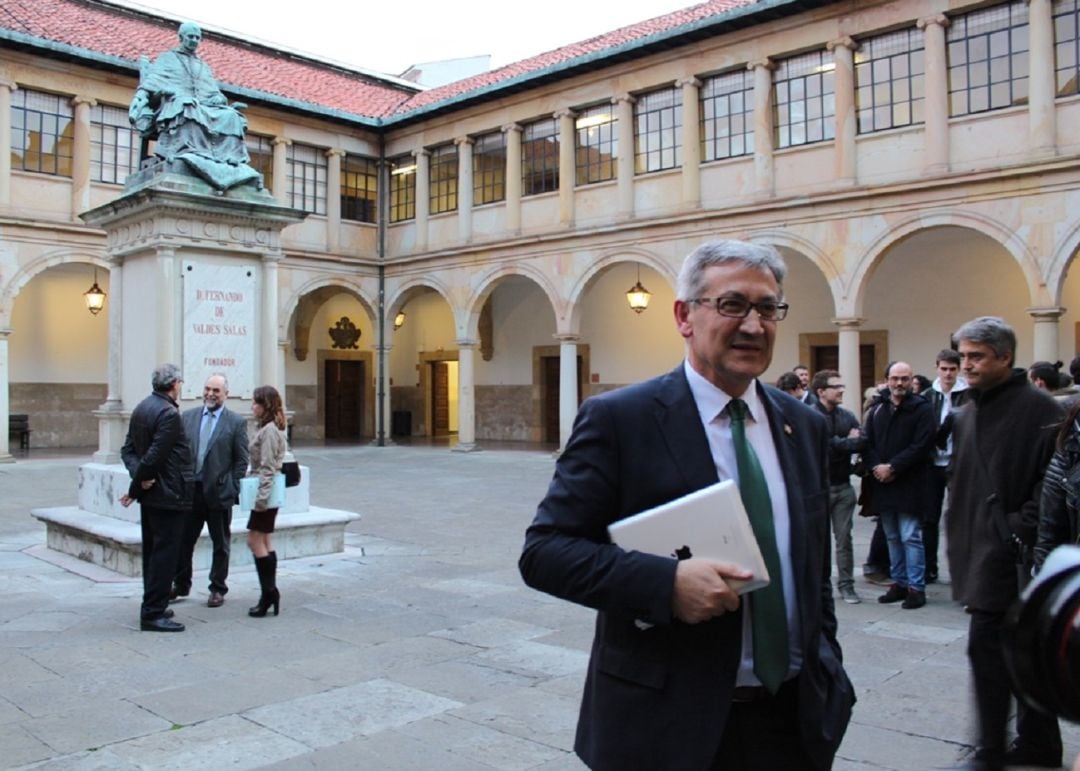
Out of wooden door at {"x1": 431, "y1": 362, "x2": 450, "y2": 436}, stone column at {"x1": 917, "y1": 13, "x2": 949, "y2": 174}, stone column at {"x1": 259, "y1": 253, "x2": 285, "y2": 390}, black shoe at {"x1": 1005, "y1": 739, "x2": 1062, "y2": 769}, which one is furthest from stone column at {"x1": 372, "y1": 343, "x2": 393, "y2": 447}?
black shoe at {"x1": 1005, "y1": 739, "x2": 1062, "y2": 769}

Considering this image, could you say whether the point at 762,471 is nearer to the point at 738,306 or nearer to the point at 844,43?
the point at 738,306

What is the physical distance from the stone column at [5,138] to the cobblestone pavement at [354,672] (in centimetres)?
1290

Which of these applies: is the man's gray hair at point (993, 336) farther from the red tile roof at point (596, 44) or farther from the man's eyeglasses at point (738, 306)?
the red tile roof at point (596, 44)

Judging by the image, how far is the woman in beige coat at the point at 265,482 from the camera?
6430 mm

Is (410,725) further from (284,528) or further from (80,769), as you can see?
(284,528)

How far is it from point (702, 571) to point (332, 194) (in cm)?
2415

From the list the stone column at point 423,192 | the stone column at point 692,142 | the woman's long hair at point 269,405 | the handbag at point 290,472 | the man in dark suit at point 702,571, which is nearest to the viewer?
the man in dark suit at point 702,571

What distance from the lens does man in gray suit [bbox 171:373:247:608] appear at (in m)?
6.83

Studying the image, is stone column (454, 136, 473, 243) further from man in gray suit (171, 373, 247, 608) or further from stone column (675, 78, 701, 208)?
man in gray suit (171, 373, 247, 608)

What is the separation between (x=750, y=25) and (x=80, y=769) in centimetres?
1784

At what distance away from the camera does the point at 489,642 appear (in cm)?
579

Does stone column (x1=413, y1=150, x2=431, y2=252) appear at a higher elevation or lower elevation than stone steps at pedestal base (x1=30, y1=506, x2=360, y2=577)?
higher

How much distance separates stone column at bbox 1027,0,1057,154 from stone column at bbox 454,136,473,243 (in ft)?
41.3

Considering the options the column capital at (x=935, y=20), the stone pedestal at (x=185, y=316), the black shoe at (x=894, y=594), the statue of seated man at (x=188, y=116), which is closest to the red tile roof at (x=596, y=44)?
the column capital at (x=935, y=20)
